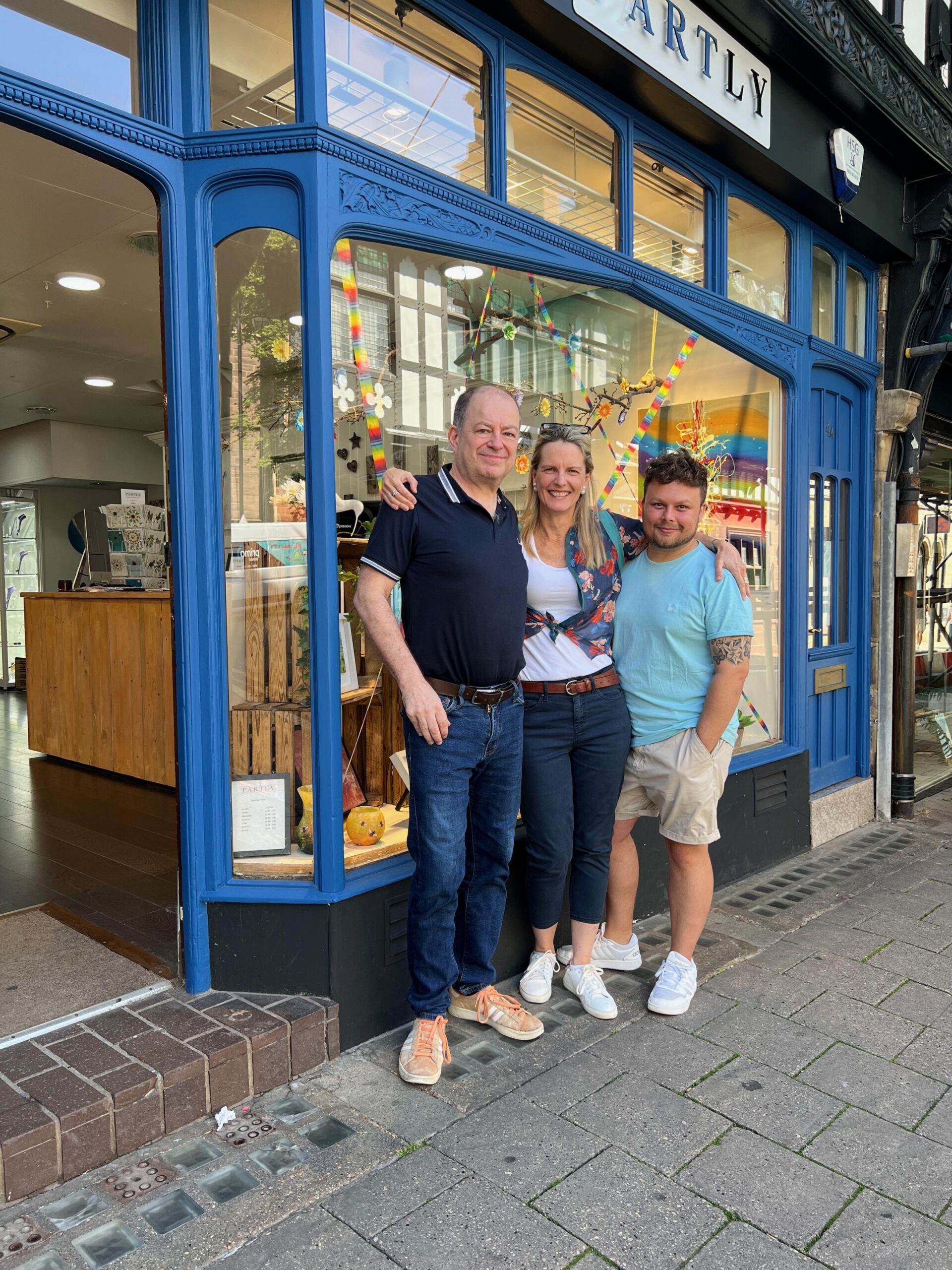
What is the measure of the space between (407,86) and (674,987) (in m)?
3.03

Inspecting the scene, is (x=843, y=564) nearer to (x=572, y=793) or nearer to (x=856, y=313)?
(x=856, y=313)

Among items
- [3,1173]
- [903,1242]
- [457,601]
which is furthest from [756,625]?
[3,1173]

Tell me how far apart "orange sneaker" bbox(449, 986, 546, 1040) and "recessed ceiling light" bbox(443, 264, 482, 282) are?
2386mm

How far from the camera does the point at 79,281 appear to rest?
5.86 m

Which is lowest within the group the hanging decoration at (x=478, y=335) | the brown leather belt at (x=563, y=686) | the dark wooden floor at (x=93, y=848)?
the dark wooden floor at (x=93, y=848)

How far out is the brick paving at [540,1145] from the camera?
6.28 feet

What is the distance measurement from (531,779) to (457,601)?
0.68 m

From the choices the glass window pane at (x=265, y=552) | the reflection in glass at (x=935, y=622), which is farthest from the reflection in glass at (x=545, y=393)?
the reflection in glass at (x=935, y=622)

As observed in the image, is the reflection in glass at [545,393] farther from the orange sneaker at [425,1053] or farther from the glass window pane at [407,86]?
the orange sneaker at [425,1053]

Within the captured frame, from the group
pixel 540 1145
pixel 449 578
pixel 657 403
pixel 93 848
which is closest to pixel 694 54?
pixel 657 403

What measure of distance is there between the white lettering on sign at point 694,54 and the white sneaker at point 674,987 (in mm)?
3205

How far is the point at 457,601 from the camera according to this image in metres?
2.47

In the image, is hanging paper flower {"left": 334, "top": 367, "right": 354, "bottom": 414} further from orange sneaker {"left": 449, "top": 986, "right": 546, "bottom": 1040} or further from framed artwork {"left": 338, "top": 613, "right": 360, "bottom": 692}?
orange sneaker {"left": 449, "top": 986, "right": 546, "bottom": 1040}

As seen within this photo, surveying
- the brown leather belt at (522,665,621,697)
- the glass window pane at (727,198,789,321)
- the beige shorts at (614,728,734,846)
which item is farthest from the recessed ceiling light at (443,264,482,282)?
the beige shorts at (614,728,734,846)
